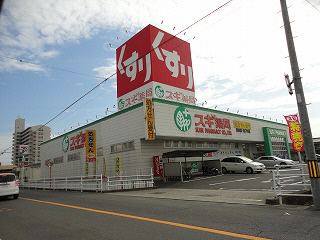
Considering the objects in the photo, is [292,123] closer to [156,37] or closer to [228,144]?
[228,144]

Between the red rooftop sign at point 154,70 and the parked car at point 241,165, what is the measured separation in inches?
429

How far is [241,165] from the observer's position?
72.8 ft

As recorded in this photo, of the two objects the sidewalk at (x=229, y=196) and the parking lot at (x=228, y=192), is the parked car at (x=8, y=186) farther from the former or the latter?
the sidewalk at (x=229, y=196)

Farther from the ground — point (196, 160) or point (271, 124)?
point (271, 124)

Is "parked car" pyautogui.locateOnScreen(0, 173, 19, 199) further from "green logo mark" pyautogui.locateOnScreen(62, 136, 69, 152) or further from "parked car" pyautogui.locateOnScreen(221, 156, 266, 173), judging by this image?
"parked car" pyautogui.locateOnScreen(221, 156, 266, 173)

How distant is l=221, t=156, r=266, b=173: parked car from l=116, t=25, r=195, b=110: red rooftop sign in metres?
10.9

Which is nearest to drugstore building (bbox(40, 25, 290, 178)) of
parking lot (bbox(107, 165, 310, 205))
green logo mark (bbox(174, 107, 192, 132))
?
green logo mark (bbox(174, 107, 192, 132))

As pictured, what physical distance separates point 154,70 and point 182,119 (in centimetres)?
920

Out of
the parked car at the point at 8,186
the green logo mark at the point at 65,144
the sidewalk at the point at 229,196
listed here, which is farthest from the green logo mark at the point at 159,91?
the parked car at the point at 8,186

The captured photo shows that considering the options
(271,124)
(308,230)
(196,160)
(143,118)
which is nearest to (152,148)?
(143,118)

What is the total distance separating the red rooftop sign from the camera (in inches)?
1134

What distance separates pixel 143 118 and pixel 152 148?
9.85 ft

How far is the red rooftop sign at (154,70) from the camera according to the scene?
28812 millimetres

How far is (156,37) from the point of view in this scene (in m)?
30.5
